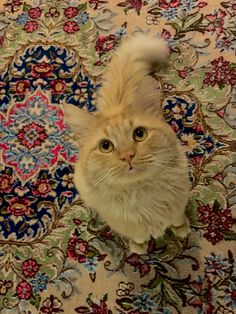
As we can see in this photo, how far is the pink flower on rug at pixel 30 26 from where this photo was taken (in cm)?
186

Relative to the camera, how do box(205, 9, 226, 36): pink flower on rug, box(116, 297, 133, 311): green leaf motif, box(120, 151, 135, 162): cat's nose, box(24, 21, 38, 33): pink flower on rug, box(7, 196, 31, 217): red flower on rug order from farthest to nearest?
1. box(24, 21, 38, 33): pink flower on rug
2. box(205, 9, 226, 36): pink flower on rug
3. box(7, 196, 31, 217): red flower on rug
4. box(116, 297, 133, 311): green leaf motif
5. box(120, 151, 135, 162): cat's nose

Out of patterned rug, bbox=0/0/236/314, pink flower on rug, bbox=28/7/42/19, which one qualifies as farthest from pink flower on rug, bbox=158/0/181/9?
pink flower on rug, bbox=28/7/42/19

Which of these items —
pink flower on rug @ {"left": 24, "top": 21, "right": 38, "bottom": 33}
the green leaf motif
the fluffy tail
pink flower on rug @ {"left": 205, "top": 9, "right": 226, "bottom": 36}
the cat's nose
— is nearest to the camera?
the cat's nose

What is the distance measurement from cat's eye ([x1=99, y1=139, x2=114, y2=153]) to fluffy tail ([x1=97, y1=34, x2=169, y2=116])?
0.08 meters

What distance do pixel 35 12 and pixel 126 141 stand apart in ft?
3.35

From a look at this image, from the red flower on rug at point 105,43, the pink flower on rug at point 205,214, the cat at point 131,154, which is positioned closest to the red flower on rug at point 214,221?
the pink flower on rug at point 205,214

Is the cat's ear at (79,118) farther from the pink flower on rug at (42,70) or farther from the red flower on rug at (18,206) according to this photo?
the pink flower on rug at (42,70)

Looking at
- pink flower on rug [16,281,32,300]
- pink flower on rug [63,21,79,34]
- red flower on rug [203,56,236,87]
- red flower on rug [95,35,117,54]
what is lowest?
pink flower on rug [16,281,32,300]

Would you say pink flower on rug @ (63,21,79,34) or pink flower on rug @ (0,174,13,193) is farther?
pink flower on rug @ (63,21,79,34)

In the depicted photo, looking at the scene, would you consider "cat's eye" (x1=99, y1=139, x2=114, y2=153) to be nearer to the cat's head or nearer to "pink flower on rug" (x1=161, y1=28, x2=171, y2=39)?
the cat's head

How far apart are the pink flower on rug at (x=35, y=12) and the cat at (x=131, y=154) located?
69 centimetres

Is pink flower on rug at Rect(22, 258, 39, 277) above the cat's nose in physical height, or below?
below

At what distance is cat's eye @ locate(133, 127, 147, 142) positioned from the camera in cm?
110

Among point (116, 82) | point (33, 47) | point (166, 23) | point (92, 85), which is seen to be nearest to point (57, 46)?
point (33, 47)
